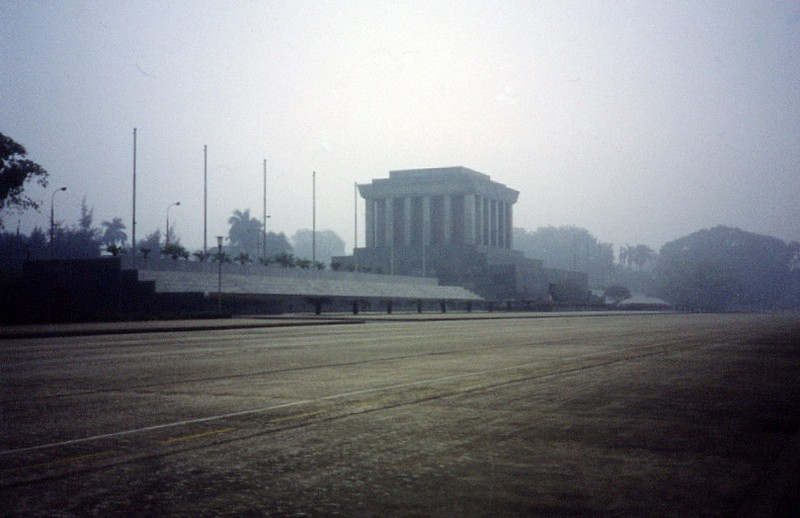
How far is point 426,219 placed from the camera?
147 meters

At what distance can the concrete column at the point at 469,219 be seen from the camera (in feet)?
463

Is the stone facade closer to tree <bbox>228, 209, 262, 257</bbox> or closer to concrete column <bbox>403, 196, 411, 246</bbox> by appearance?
concrete column <bbox>403, 196, 411, 246</bbox>

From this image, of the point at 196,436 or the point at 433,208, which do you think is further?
the point at 433,208

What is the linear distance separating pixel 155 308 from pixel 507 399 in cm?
4992

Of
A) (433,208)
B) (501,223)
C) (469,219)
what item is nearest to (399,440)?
(469,219)

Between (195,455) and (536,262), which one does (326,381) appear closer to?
A: (195,455)

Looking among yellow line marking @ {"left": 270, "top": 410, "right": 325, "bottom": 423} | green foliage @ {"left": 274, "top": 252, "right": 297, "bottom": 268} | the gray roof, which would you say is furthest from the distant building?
yellow line marking @ {"left": 270, "top": 410, "right": 325, "bottom": 423}

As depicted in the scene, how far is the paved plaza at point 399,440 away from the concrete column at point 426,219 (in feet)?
430

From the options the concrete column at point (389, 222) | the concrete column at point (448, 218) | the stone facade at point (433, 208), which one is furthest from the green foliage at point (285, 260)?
the concrete column at point (389, 222)

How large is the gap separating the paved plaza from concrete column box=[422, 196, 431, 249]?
131 metres

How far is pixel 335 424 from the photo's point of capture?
8289mm

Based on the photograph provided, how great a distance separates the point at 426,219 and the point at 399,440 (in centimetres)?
13966

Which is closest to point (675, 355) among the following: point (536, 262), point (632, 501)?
point (632, 501)

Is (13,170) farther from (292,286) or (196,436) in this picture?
(196,436)
